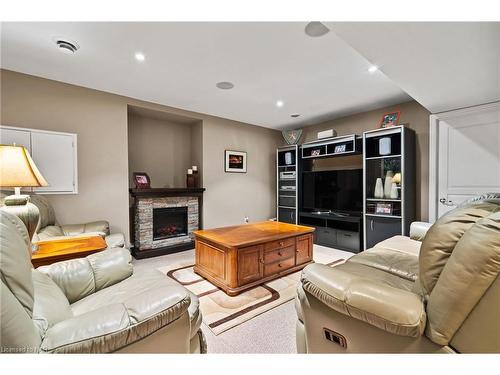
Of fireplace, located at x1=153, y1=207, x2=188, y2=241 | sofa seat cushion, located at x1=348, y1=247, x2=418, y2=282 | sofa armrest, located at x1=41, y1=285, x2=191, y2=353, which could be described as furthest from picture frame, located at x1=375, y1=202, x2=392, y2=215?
sofa armrest, located at x1=41, y1=285, x2=191, y2=353

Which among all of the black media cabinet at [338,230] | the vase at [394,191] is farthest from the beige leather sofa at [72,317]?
the vase at [394,191]

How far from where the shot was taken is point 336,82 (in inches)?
114

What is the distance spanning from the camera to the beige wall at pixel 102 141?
275 cm

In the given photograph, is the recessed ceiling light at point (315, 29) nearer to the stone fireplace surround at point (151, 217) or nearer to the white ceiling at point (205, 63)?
the white ceiling at point (205, 63)

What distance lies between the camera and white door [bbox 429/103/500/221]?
8.93 feet

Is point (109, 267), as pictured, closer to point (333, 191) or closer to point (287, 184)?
point (333, 191)

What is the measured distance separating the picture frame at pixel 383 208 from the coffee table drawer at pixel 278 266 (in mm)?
1750

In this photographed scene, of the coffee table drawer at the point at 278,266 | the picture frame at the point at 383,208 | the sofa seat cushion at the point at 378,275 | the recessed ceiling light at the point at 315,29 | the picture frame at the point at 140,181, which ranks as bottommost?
the coffee table drawer at the point at 278,266

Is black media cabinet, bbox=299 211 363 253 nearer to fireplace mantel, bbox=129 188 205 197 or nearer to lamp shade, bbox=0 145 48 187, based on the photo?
fireplace mantel, bbox=129 188 205 197

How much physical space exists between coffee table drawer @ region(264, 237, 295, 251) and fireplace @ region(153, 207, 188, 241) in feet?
6.85
